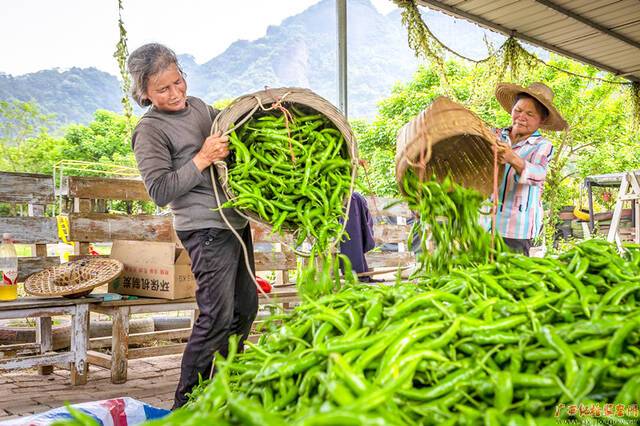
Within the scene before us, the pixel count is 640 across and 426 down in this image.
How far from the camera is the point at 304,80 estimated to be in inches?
4592

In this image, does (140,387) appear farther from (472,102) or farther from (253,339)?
(472,102)

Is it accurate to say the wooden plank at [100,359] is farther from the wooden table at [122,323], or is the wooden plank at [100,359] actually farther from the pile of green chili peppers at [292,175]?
the pile of green chili peppers at [292,175]

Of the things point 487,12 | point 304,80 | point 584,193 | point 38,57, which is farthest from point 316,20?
point 487,12

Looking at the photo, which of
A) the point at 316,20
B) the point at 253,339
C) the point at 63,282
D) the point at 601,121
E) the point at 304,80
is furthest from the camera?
the point at 316,20

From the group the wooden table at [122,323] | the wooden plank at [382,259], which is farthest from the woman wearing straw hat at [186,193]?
the wooden plank at [382,259]

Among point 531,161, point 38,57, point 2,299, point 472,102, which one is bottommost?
point 2,299

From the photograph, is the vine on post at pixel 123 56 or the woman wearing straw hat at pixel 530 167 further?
the vine on post at pixel 123 56

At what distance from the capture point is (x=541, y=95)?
11.3 feet

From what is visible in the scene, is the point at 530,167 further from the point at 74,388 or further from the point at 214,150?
the point at 74,388

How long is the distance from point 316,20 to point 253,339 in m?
154

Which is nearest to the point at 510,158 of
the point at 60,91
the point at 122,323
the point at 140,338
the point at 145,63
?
the point at 145,63

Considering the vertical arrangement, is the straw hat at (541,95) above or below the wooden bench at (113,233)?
above

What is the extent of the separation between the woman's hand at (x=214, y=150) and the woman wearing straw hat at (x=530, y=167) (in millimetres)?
1645

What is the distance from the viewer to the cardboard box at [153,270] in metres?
4.05
